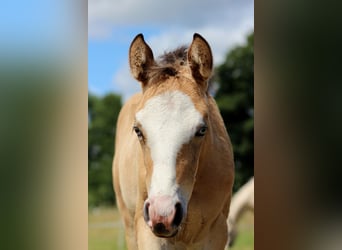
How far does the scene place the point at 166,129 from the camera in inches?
73.6

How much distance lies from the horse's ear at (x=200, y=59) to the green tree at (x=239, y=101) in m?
0.93

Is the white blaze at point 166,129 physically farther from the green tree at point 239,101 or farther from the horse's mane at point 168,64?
the green tree at point 239,101

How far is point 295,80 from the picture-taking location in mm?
2064

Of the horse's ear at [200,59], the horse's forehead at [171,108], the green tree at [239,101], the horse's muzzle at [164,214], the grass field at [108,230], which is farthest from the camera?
the grass field at [108,230]

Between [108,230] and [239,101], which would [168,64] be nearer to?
[239,101]

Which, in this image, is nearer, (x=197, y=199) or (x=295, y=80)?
(x=295, y=80)

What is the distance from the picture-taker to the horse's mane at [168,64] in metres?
2.10

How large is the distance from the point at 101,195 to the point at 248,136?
283cm

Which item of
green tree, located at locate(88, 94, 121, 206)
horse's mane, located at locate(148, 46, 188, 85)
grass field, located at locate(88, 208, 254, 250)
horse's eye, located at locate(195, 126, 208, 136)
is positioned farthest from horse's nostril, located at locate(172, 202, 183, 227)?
green tree, located at locate(88, 94, 121, 206)

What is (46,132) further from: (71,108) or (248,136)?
(248,136)

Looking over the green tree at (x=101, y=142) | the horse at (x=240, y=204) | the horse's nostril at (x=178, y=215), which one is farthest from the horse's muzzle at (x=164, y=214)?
the green tree at (x=101, y=142)

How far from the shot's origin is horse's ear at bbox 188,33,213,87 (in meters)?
2.04

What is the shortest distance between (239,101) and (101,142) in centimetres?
203

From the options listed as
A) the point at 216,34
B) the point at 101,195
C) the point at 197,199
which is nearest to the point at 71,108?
the point at 197,199
